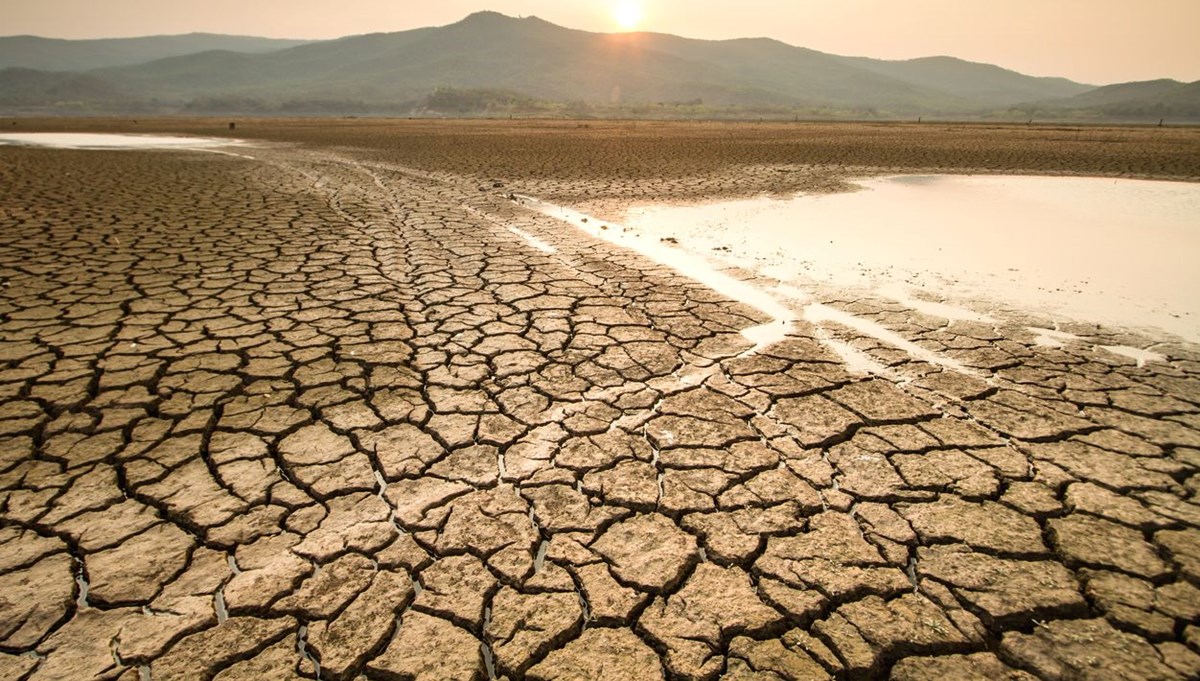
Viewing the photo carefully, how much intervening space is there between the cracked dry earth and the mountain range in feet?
225

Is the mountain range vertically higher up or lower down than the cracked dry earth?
higher up

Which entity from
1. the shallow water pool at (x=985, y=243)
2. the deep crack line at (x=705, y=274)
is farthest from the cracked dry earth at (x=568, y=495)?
the shallow water pool at (x=985, y=243)

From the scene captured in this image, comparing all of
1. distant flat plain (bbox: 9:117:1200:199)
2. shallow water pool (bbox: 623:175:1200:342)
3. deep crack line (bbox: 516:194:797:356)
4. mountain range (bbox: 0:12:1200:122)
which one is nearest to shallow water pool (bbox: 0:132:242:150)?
distant flat plain (bbox: 9:117:1200:199)

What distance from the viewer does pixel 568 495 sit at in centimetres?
224

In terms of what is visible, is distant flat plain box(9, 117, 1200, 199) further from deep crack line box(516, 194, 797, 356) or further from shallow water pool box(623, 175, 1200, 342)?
deep crack line box(516, 194, 797, 356)

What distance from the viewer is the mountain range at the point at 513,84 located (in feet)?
287

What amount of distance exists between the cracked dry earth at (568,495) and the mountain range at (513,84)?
68.5 metres

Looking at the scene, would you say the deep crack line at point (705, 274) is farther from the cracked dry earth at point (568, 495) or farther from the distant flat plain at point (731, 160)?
the distant flat plain at point (731, 160)

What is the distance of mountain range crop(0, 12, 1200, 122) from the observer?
87500 mm

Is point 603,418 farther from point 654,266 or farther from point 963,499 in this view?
point 654,266

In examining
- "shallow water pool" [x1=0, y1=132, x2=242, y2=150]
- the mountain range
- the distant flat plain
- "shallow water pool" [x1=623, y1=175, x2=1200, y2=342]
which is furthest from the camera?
the mountain range

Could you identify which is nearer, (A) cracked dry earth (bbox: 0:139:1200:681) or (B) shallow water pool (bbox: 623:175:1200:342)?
(A) cracked dry earth (bbox: 0:139:1200:681)

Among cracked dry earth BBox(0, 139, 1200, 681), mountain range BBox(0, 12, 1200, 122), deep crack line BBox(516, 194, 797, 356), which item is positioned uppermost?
mountain range BBox(0, 12, 1200, 122)

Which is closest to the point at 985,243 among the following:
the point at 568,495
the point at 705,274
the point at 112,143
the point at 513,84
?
the point at 705,274
